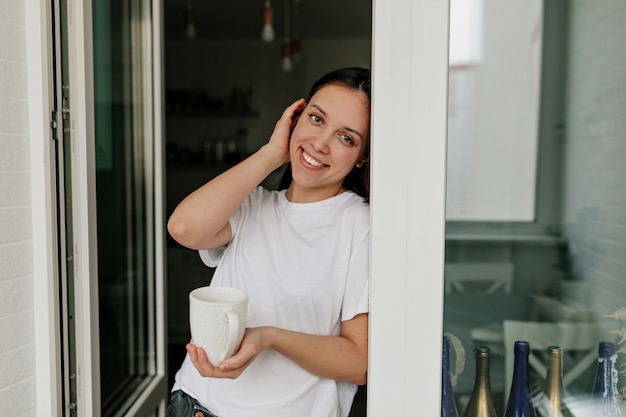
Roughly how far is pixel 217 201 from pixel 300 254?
23cm

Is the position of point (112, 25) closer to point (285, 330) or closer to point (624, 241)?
point (285, 330)

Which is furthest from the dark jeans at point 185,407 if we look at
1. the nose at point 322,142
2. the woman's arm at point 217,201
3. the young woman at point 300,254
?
the nose at point 322,142

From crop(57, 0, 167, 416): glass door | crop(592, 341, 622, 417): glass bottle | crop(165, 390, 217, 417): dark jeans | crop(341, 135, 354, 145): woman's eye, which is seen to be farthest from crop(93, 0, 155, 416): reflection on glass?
crop(592, 341, 622, 417): glass bottle

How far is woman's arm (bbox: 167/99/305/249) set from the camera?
125 centimetres

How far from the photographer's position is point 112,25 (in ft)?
5.62

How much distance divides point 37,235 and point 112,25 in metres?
0.72

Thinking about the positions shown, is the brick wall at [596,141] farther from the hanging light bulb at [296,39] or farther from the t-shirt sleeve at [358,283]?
the hanging light bulb at [296,39]

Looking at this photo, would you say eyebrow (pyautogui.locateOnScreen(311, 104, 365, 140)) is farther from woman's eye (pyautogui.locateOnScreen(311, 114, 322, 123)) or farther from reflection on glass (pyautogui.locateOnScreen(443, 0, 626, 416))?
reflection on glass (pyautogui.locateOnScreen(443, 0, 626, 416))

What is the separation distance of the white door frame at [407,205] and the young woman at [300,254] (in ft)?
0.59

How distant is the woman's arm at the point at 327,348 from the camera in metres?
1.20

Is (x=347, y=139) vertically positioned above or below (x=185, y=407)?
above

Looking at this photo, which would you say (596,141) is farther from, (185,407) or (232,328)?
(185,407)

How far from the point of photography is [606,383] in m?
1.09

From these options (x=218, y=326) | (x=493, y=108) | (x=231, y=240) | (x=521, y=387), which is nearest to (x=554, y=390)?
(x=521, y=387)
